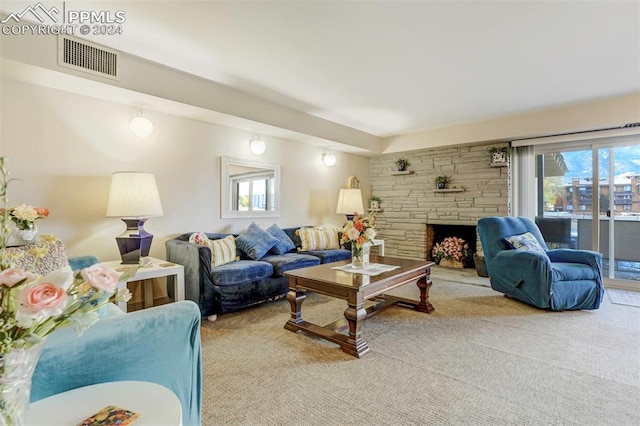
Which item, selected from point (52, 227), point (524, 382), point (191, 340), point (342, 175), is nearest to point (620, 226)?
point (524, 382)

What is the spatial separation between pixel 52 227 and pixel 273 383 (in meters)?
2.37

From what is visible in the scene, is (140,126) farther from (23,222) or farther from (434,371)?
(434,371)

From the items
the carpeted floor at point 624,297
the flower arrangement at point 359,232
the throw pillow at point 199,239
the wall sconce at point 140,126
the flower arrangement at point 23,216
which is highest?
the wall sconce at point 140,126

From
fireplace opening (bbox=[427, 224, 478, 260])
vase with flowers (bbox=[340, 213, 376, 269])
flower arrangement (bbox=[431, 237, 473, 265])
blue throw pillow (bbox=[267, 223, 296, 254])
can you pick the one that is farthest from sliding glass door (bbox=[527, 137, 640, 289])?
blue throw pillow (bbox=[267, 223, 296, 254])

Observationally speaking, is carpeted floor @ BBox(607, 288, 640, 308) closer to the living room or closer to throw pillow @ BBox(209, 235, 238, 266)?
the living room

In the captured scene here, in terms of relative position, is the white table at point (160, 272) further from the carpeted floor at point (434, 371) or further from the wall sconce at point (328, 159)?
the wall sconce at point (328, 159)

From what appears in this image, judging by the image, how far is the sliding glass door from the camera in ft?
13.3

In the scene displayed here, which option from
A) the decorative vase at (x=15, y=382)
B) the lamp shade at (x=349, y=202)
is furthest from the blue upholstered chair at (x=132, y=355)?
the lamp shade at (x=349, y=202)

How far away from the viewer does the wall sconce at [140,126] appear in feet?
10.1

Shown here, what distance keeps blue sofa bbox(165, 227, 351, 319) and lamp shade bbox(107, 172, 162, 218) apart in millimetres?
527

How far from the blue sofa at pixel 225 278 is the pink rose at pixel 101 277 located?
2.20 meters

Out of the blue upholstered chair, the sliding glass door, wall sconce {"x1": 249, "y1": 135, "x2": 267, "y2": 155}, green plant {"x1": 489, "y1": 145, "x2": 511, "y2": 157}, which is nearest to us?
the blue upholstered chair

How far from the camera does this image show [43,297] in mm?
642

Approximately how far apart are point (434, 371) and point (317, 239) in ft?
8.27
